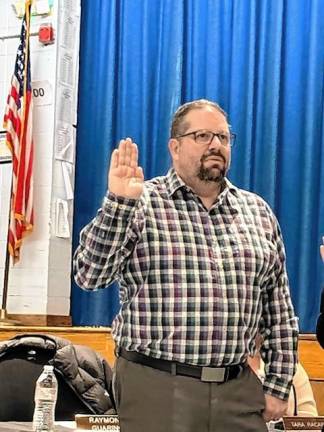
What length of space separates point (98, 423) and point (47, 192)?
2819mm

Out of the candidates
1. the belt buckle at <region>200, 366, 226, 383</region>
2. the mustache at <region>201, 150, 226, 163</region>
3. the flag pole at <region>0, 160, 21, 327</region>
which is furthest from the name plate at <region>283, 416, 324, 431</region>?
the flag pole at <region>0, 160, 21, 327</region>

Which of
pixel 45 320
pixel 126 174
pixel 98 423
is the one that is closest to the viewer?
pixel 126 174

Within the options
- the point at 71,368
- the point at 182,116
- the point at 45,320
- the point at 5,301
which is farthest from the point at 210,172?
the point at 5,301

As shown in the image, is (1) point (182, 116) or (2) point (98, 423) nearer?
(1) point (182, 116)

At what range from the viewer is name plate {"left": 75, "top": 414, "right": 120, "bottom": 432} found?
258 cm

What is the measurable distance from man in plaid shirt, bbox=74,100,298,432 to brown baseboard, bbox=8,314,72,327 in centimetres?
294

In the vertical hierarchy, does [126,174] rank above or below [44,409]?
above

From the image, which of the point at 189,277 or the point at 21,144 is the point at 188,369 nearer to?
the point at 189,277

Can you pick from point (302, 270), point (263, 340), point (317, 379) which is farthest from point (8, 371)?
point (302, 270)

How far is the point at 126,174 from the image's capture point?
2.04 metres

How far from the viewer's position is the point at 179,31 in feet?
16.8

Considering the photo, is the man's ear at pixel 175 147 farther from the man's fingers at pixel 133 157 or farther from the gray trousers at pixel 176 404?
the gray trousers at pixel 176 404

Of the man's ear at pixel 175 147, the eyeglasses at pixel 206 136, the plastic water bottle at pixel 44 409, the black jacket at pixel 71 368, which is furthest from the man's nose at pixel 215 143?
the black jacket at pixel 71 368

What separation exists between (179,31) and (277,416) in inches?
133
